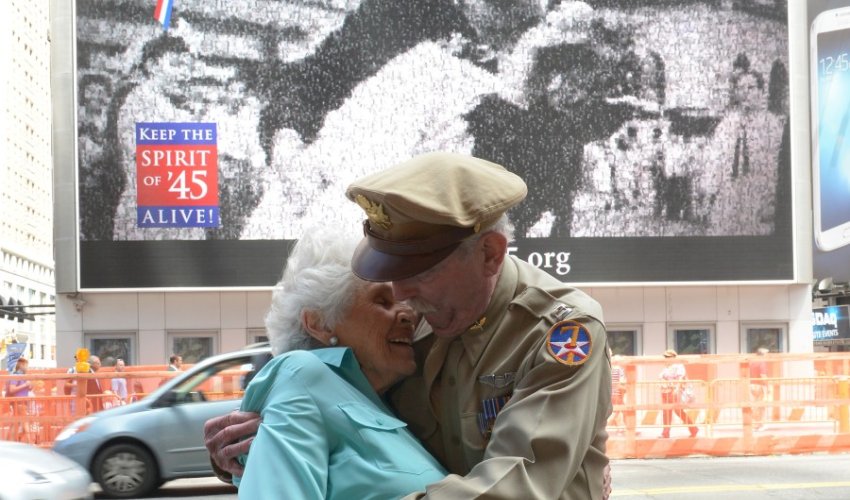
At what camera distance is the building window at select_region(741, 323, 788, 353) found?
2664 cm

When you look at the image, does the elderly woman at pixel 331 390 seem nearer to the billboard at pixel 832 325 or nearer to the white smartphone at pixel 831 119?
the white smartphone at pixel 831 119

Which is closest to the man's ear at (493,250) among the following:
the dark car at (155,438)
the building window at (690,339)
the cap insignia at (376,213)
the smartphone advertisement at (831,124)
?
the cap insignia at (376,213)

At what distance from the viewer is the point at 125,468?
11484 millimetres

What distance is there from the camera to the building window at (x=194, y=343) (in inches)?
986

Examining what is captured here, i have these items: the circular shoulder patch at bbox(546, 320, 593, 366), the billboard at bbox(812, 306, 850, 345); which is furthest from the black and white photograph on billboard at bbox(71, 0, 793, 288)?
the circular shoulder patch at bbox(546, 320, 593, 366)

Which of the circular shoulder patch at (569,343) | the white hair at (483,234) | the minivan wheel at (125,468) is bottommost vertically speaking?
the minivan wheel at (125,468)

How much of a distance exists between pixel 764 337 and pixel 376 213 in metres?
26.3

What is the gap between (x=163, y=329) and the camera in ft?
81.8

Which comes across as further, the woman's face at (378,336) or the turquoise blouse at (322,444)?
the woman's face at (378,336)

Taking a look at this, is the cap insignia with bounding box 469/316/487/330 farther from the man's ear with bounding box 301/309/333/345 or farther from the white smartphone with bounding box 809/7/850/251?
the white smartphone with bounding box 809/7/850/251

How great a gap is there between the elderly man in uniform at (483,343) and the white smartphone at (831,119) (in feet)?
88.7

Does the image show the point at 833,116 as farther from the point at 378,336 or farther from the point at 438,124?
the point at 378,336

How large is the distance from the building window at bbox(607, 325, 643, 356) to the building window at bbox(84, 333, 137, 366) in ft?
38.7

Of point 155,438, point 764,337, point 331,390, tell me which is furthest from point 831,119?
point 331,390
